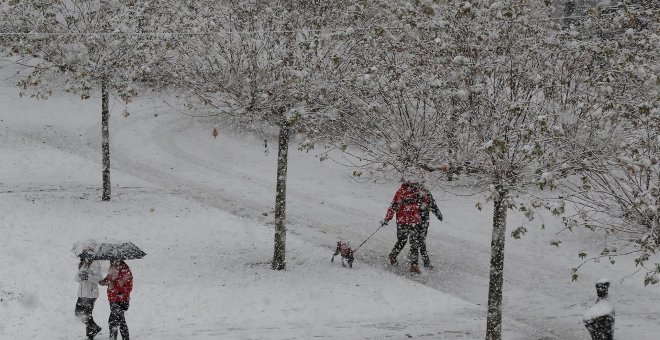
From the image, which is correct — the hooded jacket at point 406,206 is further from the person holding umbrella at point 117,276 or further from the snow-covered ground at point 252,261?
the person holding umbrella at point 117,276

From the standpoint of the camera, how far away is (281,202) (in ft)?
44.7

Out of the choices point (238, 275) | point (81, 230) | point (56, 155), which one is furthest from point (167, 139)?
point (238, 275)

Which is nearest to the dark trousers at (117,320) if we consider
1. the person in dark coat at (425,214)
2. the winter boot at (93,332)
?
the winter boot at (93,332)

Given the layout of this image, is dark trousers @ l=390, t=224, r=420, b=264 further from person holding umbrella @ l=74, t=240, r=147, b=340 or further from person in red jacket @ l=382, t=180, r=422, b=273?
person holding umbrella @ l=74, t=240, r=147, b=340

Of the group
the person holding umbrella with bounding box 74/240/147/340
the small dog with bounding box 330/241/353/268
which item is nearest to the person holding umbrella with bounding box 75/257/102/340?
the person holding umbrella with bounding box 74/240/147/340

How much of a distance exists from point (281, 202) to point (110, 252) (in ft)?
14.6

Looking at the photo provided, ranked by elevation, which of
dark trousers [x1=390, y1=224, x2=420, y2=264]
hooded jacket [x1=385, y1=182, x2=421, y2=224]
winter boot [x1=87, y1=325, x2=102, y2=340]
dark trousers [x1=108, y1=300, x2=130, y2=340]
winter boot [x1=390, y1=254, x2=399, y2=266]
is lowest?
winter boot [x1=87, y1=325, x2=102, y2=340]

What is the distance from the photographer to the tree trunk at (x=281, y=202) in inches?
531

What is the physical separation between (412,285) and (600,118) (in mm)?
6141

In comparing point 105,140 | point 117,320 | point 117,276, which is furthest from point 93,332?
point 105,140

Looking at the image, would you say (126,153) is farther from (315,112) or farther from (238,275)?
(315,112)

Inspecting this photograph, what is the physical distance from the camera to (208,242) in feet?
50.6

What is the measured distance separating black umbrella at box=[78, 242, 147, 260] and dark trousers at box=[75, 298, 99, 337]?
74 centimetres

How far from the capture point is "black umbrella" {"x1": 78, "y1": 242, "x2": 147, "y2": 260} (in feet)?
31.5
